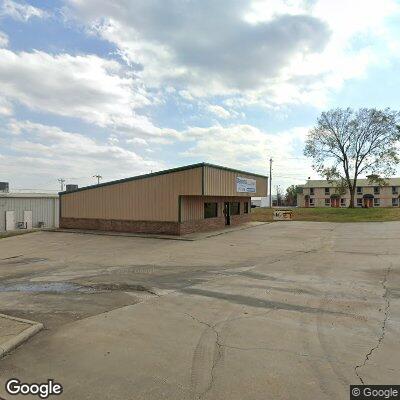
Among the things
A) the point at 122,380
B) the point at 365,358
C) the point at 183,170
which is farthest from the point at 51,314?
the point at 183,170

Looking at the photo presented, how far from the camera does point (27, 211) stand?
3619cm

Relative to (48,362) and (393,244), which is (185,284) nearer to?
(48,362)

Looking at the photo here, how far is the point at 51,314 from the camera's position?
7.38 metres

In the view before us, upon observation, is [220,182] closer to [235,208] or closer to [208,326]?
[235,208]

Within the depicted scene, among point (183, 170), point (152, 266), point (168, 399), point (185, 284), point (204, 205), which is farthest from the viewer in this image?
point (204, 205)

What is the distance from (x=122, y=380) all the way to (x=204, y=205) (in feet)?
71.4

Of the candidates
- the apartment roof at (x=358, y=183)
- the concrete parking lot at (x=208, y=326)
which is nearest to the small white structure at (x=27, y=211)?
the concrete parking lot at (x=208, y=326)

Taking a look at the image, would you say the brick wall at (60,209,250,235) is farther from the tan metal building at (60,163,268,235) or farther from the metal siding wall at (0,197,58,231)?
the metal siding wall at (0,197,58,231)

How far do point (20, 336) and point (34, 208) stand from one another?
33912 mm

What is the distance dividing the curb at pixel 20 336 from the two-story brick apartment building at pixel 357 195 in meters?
78.1

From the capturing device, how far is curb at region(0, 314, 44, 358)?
5.39 meters

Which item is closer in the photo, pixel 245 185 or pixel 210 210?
pixel 210 210

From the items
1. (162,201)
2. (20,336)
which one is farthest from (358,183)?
(20,336)

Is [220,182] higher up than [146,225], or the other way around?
[220,182]
